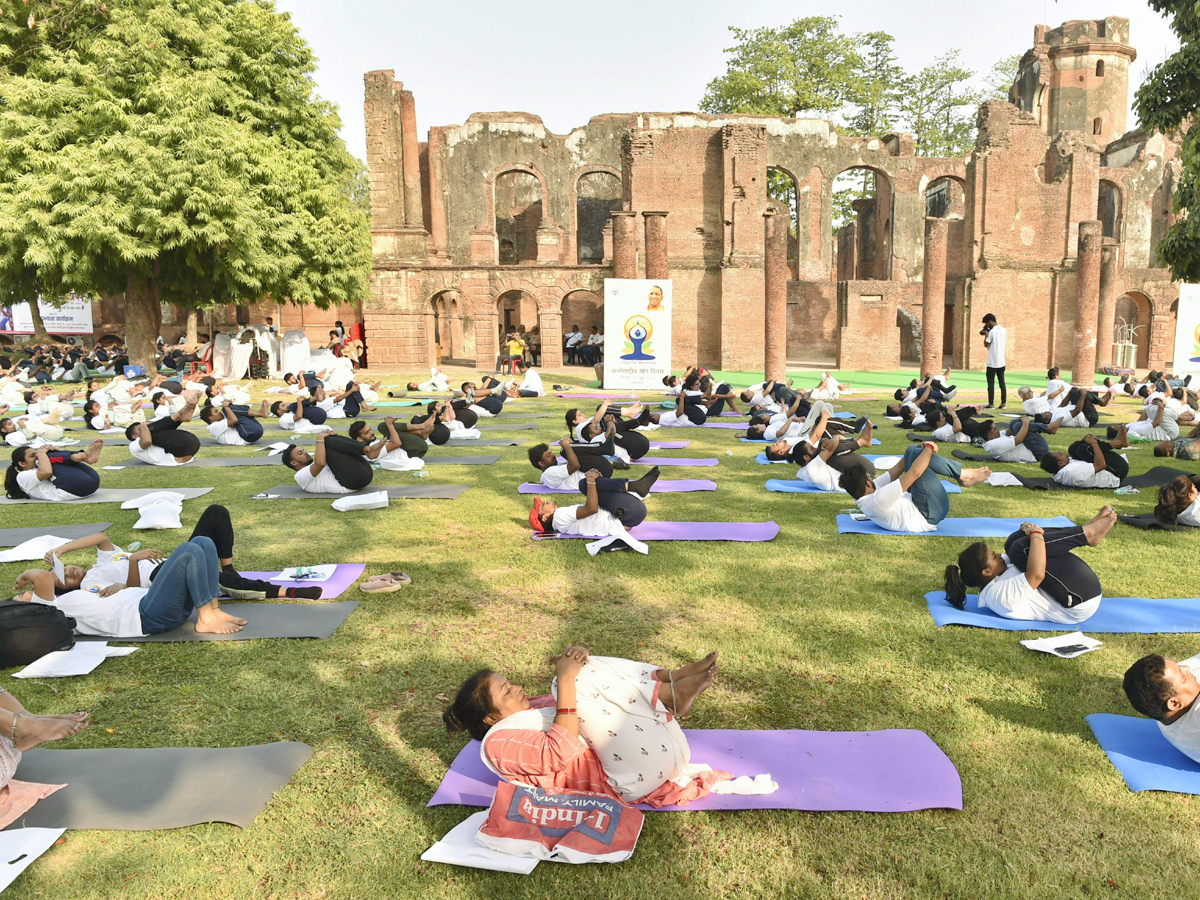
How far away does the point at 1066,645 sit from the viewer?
4785 millimetres

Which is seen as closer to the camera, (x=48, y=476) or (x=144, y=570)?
(x=144, y=570)

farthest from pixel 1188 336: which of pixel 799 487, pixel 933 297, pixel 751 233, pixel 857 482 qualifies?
pixel 857 482

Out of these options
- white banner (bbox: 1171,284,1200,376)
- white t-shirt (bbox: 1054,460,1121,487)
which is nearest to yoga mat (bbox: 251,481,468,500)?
white t-shirt (bbox: 1054,460,1121,487)

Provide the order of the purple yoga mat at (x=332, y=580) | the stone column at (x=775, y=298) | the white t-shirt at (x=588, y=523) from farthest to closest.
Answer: the stone column at (x=775, y=298) < the white t-shirt at (x=588, y=523) < the purple yoga mat at (x=332, y=580)

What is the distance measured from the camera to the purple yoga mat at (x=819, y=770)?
11.0 feet

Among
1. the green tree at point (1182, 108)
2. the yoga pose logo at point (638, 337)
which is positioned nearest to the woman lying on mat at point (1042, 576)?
the green tree at point (1182, 108)

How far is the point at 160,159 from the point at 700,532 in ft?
63.7

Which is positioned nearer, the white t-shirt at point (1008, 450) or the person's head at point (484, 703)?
the person's head at point (484, 703)

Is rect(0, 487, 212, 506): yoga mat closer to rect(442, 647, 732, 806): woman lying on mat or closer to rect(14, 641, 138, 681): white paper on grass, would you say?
rect(14, 641, 138, 681): white paper on grass

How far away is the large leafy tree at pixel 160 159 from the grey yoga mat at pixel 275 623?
18.2m

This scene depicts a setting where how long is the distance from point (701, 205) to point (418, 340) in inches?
494

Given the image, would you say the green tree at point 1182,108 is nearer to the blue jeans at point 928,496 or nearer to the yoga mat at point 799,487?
the yoga mat at point 799,487

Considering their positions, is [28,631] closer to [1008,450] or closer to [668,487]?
[668,487]

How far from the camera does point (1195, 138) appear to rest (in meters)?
13.8
